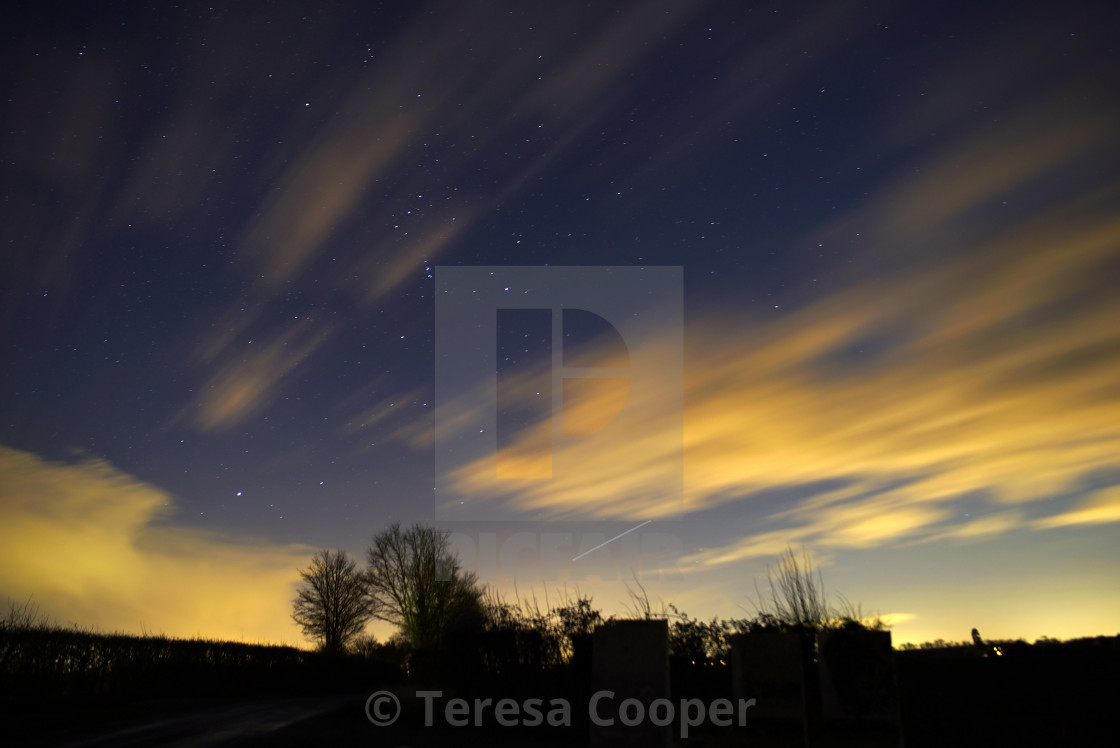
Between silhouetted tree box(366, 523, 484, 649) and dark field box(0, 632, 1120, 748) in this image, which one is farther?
silhouetted tree box(366, 523, 484, 649)

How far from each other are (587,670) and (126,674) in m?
16.2

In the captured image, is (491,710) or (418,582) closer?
(491,710)

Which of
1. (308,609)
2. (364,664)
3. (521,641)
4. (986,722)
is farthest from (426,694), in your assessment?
(308,609)

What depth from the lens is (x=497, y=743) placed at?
1155cm

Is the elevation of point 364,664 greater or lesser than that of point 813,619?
lesser

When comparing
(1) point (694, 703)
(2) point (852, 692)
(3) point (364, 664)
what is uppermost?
(2) point (852, 692)

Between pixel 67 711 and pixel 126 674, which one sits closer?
pixel 67 711

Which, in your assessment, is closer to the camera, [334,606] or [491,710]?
[491,710]

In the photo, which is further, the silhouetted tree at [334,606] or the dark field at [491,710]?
the silhouetted tree at [334,606]

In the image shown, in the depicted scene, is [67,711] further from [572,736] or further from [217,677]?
[572,736]

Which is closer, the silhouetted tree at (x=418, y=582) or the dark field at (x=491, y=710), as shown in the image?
the dark field at (x=491, y=710)

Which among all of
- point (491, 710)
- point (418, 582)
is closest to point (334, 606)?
point (418, 582)

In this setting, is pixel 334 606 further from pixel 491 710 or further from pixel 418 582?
pixel 491 710

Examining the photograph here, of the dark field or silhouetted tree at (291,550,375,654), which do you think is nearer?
the dark field
